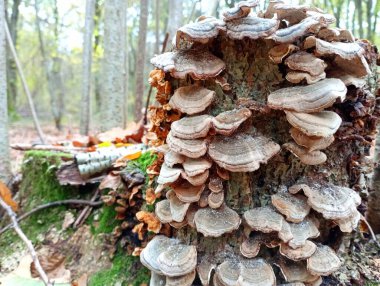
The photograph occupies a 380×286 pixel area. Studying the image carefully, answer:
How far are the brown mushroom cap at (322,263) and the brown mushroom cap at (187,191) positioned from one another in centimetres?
76

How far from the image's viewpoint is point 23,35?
2655 centimetres

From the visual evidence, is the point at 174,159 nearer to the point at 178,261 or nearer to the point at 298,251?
the point at 178,261

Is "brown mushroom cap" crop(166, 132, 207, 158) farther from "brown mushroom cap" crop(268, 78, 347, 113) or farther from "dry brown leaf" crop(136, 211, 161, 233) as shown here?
"dry brown leaf" crop(136, 211, 161, 233)

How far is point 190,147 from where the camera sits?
193 cm

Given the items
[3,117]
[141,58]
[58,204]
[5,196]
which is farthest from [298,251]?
[141,58]

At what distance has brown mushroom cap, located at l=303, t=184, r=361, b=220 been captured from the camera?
6.32 ft

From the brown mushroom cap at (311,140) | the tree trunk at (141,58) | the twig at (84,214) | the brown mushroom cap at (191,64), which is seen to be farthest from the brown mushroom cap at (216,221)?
the tree trunk at (141,58)

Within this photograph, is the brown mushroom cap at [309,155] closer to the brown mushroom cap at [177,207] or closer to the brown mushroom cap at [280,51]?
the brown mushroom cap at [280,51]

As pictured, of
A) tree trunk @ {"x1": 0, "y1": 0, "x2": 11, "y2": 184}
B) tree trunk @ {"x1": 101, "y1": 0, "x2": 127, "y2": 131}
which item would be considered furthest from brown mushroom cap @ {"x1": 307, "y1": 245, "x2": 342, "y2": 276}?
tree trunk @ {"x1": 101, "y1": 0, "x2": 127, "y2": 131}

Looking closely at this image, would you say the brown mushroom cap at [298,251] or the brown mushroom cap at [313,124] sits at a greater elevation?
the brown mushroom cap at [313,124]

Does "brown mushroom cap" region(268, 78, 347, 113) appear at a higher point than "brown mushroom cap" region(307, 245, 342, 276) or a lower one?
higher

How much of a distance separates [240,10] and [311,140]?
2.73ft

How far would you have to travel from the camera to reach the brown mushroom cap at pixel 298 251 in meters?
1.93

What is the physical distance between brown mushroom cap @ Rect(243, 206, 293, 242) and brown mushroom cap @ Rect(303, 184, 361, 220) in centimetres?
21
